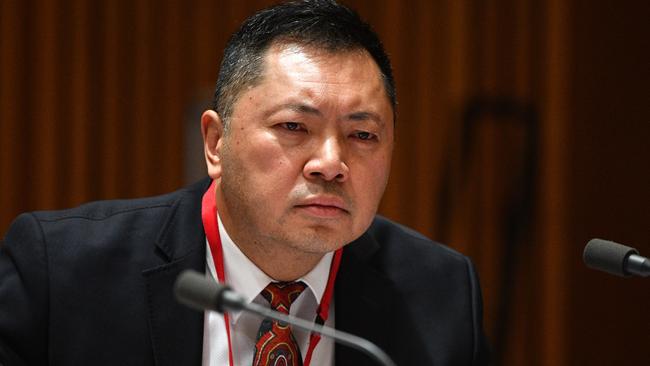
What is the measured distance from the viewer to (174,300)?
2377 millimetres

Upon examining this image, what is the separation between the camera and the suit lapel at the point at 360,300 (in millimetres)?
2559

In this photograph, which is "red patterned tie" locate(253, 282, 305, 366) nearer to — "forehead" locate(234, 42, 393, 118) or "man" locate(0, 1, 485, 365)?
"man" locate(0, 1, 485, 365)

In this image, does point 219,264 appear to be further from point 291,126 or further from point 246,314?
point 291,126

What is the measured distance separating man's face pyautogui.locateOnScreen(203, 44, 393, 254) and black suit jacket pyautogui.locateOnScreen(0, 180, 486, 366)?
249 millimetres

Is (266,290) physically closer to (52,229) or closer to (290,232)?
(290,232)

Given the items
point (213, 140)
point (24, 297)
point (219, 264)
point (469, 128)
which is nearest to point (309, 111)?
point (213, 140)

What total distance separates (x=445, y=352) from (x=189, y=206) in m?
0.76

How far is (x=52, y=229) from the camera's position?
97.0 inches

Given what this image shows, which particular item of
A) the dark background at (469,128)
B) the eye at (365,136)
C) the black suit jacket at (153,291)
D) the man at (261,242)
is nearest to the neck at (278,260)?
the man at (261,242)

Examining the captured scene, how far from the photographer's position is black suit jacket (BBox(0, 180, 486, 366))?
7.64 feet

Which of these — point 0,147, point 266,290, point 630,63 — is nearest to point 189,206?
point 266,290

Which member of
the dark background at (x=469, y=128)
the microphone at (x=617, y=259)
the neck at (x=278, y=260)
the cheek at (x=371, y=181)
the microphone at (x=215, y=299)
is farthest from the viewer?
the dark background at (x=469, y=128)

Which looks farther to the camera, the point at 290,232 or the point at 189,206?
the point at 189,206

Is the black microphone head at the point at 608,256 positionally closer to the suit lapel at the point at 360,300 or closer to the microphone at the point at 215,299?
the microphone at the point at 215,299
